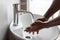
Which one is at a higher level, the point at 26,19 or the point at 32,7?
the point at 32,7

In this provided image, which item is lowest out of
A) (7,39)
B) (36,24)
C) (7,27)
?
(7,39)

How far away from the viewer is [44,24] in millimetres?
745

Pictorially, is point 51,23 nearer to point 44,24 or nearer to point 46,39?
point 44,24

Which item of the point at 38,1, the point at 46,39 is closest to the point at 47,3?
the point at 38,1

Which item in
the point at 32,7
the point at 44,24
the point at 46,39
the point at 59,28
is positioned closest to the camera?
the point at 44,24

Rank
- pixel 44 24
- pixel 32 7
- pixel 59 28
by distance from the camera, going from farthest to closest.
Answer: pixel 32 7 < pixel 59 28 < pixel 44 24

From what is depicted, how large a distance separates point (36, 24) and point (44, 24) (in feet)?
0.16

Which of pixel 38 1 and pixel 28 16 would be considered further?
pixel 38 1

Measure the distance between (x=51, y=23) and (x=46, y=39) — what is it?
0.39m

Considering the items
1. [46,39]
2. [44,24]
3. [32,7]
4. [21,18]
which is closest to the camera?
[44,24]

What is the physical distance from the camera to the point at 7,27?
113 cm

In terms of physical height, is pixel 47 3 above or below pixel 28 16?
above

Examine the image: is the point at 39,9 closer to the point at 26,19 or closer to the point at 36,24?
the point at 26,19

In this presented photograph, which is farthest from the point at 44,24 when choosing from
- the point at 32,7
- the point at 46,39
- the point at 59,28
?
the point at 32,7
